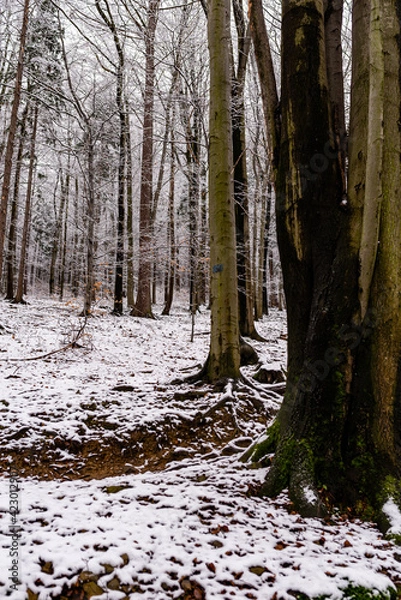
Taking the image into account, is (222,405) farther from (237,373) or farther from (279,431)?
(279,431)

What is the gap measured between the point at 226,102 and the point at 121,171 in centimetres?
1028

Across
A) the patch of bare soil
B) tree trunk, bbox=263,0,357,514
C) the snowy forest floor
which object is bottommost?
the patch of bare soil

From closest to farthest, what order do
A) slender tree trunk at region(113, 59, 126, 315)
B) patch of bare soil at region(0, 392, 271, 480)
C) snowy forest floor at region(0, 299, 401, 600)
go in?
snowy forest floor at region(0, 299, 401, 600) → patch of bare soil at region(0, 392, 271, 480) → slender tree trunk at region(113, 59, 126, 315)

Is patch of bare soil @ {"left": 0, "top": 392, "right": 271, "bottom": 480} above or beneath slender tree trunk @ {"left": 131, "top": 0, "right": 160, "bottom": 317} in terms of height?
beneath

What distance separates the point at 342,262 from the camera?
112 inches

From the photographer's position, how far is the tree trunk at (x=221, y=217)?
547 centimetres

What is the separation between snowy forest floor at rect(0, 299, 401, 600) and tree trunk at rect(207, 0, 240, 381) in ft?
2.12

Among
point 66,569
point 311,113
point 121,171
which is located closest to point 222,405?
point 66,569

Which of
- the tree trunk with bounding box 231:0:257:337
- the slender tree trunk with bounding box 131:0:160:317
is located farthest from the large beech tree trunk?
the slender tree trunk with bounding box 131:0:160:317

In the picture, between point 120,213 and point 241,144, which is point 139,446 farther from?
point 120,213

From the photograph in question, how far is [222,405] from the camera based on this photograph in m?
4.98

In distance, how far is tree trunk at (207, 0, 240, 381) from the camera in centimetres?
547

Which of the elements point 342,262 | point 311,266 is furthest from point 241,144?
point 342,262

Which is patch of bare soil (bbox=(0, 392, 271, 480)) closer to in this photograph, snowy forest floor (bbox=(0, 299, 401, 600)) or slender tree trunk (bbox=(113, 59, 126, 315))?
snowy forest floor (bbox=(0, 299, 401, 600))
